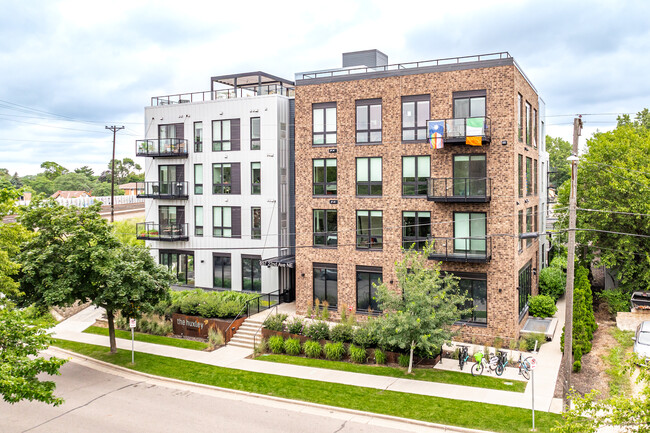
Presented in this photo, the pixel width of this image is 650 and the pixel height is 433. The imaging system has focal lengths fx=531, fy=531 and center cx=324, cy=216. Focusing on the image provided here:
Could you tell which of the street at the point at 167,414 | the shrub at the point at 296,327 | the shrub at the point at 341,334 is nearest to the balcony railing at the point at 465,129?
the shrub at the point at 341,334

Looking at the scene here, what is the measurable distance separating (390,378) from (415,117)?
41.5 ft

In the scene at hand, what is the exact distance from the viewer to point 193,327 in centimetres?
2797

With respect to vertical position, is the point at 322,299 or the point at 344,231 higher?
the point at 344,231

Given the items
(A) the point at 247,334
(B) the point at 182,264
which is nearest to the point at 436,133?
(A) the point at 247,334

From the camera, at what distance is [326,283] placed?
1136 inches

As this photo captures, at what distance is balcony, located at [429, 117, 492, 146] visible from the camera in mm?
24234

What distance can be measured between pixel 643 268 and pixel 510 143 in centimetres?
1288

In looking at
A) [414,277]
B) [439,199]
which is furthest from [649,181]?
[414,277]

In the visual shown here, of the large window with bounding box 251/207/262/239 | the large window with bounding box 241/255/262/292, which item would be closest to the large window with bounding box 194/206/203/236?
the large window with bounding box 241/255/262/292

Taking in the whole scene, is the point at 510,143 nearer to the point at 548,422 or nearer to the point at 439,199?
the point at 439,199

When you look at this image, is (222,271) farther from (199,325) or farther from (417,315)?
(417,315)

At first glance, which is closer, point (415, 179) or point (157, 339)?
point (415, 179)

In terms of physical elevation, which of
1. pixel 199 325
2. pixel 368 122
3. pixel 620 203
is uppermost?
pixel 368 122

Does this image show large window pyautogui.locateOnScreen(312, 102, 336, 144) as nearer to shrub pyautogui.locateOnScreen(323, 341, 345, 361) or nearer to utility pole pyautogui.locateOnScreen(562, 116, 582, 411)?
shrub pyautogui.locateOnScreen(323, 341, 345, 361)
